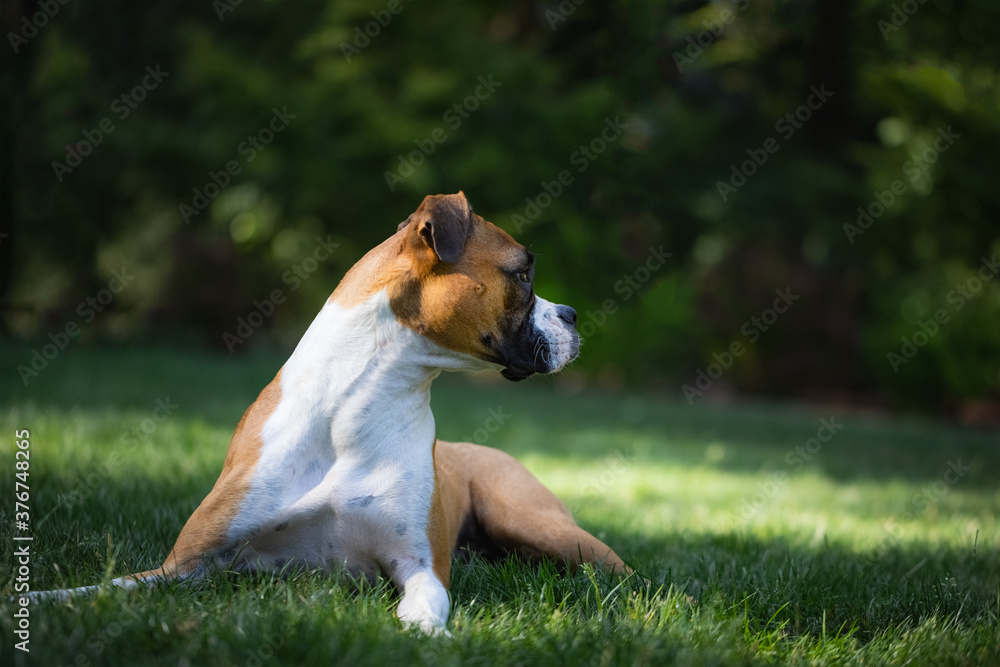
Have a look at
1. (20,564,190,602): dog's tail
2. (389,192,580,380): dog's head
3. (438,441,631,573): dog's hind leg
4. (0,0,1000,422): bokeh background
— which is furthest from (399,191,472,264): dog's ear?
(0,0,1000,422): bokeh background

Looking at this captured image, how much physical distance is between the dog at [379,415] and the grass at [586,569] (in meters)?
0.14

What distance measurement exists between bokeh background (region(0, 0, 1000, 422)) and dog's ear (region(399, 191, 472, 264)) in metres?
7.27

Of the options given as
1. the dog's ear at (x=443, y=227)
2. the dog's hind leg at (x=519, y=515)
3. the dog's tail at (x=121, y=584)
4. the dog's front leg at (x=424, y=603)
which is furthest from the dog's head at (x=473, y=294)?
the dog's tail at (x=121, y=584)

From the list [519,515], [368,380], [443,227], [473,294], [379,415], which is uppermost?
[443,227]

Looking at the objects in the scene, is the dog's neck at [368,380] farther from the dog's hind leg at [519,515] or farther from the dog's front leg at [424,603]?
the dog's hind leg at [519,515]

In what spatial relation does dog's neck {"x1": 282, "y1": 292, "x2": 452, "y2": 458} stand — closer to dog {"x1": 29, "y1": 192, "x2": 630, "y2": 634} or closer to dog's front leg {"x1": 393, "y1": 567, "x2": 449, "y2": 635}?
dog {"x1": 29, "y1": 192, "x2": 630, "y2": 634}

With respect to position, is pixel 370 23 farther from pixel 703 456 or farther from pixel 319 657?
pixel 319 657

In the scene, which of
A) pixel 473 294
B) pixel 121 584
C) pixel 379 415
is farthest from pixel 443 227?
pixel 121 584

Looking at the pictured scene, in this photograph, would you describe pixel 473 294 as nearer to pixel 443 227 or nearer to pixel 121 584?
pixel 443 227

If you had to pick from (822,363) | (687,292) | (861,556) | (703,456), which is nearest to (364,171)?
(687,292)

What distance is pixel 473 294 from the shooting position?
9.82 ft

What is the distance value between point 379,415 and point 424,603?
69cm

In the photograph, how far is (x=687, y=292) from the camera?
16.1 m

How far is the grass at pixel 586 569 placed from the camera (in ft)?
7.43
